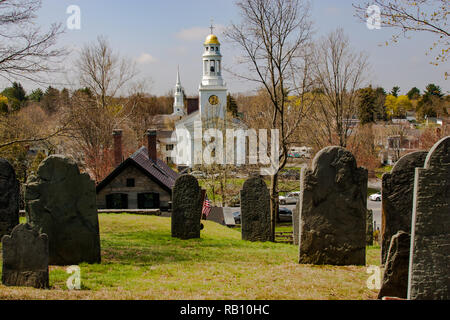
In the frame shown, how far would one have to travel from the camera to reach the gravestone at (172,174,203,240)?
15.9 metres

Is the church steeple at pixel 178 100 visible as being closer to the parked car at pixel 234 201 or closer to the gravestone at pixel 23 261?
the parked car at pixel 234 201

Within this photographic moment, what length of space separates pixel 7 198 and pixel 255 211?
336 inches

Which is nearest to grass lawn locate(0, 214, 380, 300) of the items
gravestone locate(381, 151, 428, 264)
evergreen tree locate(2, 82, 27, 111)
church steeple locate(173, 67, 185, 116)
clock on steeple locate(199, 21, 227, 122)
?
gravestone locate(381, 151, 428, 264)

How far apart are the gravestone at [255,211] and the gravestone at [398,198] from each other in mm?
6718

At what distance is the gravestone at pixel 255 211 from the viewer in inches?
641

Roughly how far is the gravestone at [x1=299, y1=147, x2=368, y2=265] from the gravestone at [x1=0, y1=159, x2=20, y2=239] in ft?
25.5

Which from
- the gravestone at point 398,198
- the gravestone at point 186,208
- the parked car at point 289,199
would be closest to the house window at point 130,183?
the gravestone at point 186,208

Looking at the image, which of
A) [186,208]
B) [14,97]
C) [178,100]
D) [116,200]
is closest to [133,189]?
[116,200]

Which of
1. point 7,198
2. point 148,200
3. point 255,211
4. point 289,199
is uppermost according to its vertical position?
point 7,198

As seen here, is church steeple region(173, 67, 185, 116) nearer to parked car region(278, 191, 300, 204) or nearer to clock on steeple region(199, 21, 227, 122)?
clock on steeple region(199, 21, 227, 122)

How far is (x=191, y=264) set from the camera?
11336 millimetres

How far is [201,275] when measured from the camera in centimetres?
→ 979

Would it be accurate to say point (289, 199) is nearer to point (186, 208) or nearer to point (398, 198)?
point (186, 208)
